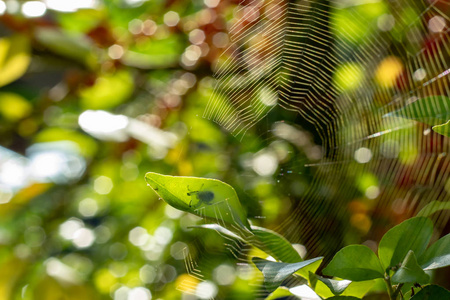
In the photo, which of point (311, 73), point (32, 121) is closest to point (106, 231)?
point (32, 121)

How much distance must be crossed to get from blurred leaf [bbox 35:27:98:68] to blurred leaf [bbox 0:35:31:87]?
102 mm

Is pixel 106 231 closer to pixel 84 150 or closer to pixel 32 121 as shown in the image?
pixel 84 150

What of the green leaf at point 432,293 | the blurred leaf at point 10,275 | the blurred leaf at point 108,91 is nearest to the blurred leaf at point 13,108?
the blurred leaf at point 108,91

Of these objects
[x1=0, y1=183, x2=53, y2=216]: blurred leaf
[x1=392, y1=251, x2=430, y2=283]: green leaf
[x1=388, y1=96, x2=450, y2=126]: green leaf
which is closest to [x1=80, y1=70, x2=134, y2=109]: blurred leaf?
[x1=0, y1=183, x2=53, y2=216]: blurred leaf

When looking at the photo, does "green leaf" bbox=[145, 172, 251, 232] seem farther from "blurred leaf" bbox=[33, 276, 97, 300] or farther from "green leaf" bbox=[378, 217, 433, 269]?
"blurred leaf" bbox=[33, 276, 97, 300]

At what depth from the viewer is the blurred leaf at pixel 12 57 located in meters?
1.01

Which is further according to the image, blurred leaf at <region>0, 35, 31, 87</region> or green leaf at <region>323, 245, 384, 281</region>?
blurred leaf at <region>0, 35, 31, 87</region>

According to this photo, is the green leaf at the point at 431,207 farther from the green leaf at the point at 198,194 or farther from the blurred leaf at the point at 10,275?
the blurred leaf at the point at 10,275

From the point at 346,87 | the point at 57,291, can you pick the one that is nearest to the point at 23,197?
the point at 57,291

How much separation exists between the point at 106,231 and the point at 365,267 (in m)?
1.05

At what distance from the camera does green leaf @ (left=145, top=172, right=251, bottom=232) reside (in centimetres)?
29

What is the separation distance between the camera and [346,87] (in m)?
0.90

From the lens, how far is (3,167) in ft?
4.14

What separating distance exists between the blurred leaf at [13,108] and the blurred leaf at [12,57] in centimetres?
18
